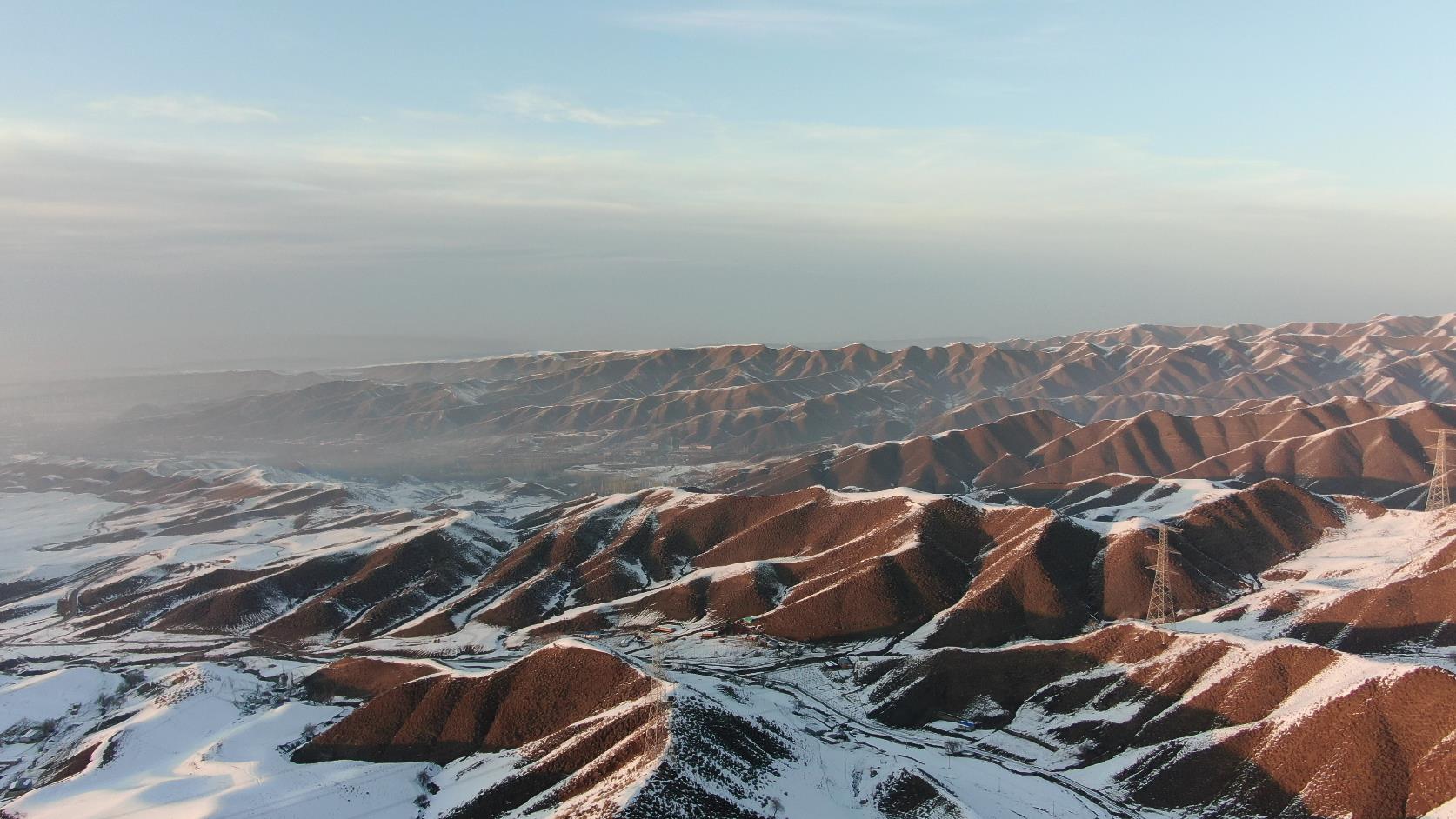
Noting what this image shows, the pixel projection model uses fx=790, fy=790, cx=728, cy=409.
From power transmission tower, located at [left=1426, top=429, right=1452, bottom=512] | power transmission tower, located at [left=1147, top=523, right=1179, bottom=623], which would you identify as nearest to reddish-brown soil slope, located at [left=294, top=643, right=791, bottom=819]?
power transmission tower, located at [left=1147, top=523, right=1179, bottom=623]

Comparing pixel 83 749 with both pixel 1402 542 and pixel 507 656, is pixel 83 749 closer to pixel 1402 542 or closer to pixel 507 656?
pixel 507 656

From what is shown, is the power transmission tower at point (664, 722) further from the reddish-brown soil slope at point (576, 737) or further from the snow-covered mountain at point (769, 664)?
the snow-covered mountain at point (769, 664)

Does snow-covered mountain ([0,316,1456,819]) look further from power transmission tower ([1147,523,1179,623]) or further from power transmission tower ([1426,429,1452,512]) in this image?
power transmission tower ([1426,429,1452,512])

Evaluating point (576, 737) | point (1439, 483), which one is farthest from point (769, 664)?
point (1439, 483)

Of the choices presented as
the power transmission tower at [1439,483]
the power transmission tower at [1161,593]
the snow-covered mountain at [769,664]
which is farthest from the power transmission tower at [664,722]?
the power transmission tower at [1439,483]

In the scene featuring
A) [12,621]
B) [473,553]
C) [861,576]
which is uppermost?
[861,576]

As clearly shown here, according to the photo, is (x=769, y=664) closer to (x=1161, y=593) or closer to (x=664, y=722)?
(x=664, y=722)

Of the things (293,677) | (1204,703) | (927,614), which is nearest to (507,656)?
(293,677)


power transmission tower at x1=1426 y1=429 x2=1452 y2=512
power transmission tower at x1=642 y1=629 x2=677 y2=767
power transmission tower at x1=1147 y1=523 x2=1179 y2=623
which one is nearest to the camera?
power transmission tower at x1=642 y1=629 x2=677 y2=767
